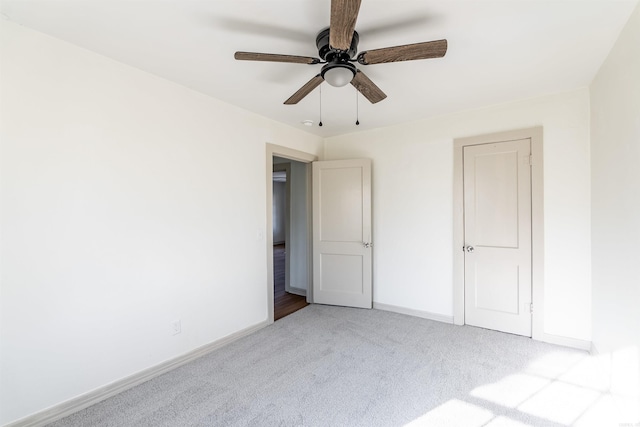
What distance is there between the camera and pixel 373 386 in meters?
2.17

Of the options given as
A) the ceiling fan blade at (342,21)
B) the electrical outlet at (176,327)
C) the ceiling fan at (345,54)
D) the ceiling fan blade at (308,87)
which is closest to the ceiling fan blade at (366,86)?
the ceiling fan at (345,54)

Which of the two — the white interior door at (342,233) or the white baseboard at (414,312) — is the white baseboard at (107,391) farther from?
the white baseboard at (414,312)

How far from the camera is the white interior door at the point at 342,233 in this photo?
3.86 metres

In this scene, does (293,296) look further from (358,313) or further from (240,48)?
(240,48)

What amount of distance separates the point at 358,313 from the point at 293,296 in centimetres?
128

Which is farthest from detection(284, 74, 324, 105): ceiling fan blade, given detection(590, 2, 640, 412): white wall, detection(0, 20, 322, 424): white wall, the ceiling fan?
detection(590, 2, 640, 412): white wall

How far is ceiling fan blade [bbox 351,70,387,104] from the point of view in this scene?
188 cm

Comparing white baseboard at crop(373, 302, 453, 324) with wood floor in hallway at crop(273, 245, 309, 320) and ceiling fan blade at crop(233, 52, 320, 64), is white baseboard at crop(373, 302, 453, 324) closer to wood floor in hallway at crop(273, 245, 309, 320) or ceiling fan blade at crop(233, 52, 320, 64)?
wood floor in hallway at crop(273, 245, 309, 320)

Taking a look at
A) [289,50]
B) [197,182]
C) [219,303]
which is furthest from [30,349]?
[289,50]

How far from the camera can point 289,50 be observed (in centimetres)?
201

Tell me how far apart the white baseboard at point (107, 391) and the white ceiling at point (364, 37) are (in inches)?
93.7

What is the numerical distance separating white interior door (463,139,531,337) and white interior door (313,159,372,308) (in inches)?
47.5

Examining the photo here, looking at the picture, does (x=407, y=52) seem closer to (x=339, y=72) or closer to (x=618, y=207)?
(x=339, y=72)

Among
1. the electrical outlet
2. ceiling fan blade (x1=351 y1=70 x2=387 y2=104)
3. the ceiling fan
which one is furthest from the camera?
the electrical outlet
